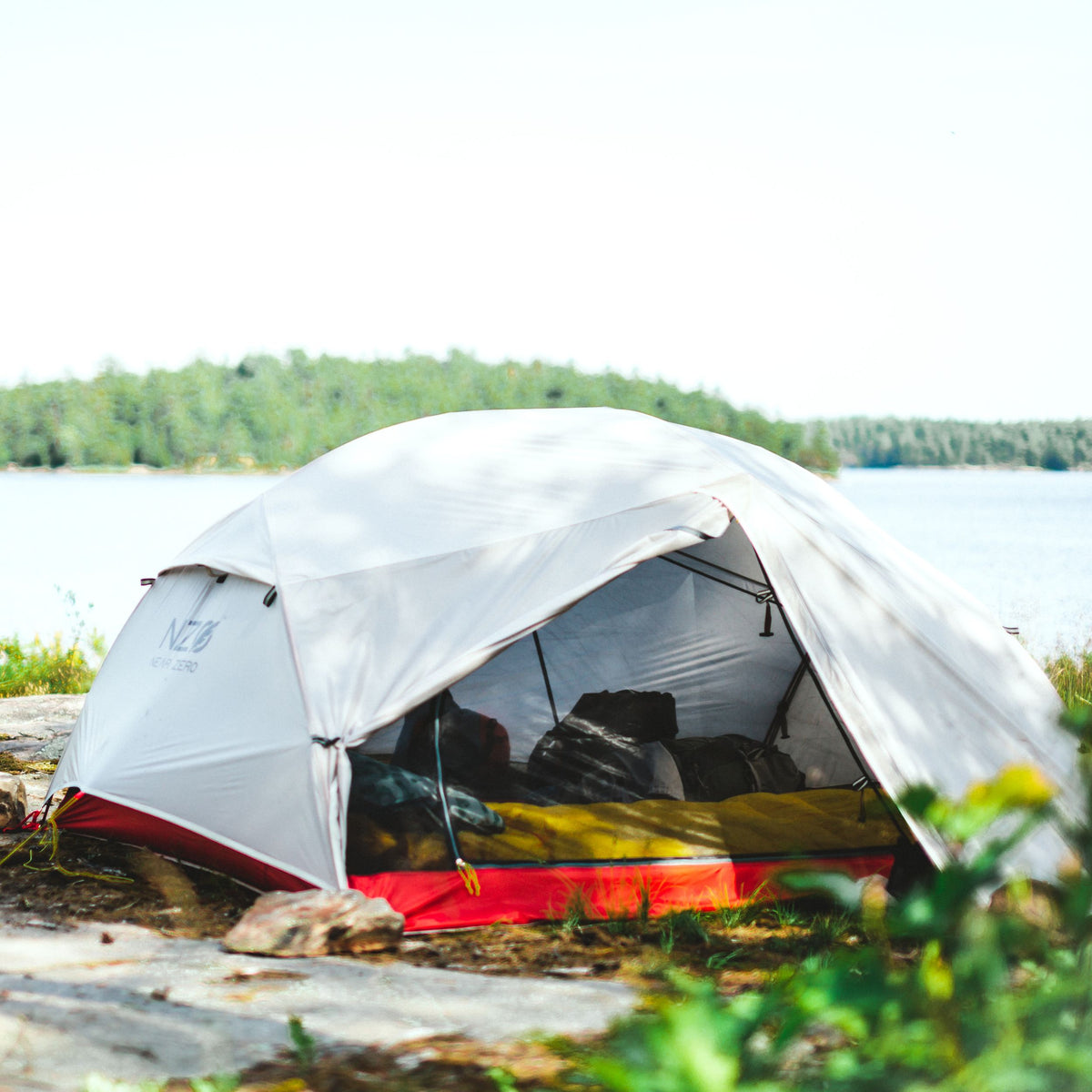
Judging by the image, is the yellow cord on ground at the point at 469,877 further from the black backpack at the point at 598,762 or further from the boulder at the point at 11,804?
the boulder at the point at 11,804

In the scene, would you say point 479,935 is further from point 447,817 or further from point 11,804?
point 11,804

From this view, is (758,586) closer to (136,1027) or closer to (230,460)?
(136,1027)

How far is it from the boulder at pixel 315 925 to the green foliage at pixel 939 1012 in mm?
2142

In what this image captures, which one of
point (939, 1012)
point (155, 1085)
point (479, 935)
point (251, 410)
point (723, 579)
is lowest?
point (479, 935)

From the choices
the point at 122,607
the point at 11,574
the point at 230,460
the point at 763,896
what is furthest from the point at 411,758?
the point at 230,460

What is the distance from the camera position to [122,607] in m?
17.5

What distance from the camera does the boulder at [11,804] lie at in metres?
4.82

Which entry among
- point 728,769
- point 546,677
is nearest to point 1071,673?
point 728,769

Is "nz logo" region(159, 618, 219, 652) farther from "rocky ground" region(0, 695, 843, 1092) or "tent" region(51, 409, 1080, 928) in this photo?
"rocky ground" region(0, 695, 843, 1092)

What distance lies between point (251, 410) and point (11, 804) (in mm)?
36345

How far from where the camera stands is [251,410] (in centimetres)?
3984

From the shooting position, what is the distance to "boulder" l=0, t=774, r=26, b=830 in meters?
4.82

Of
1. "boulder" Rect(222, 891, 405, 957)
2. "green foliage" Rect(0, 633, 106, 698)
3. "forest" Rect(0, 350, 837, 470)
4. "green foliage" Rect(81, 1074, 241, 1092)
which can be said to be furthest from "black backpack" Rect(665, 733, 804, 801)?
"forest" Rect(0, 350, 837, 470)

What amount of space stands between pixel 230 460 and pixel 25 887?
36.7 metres
